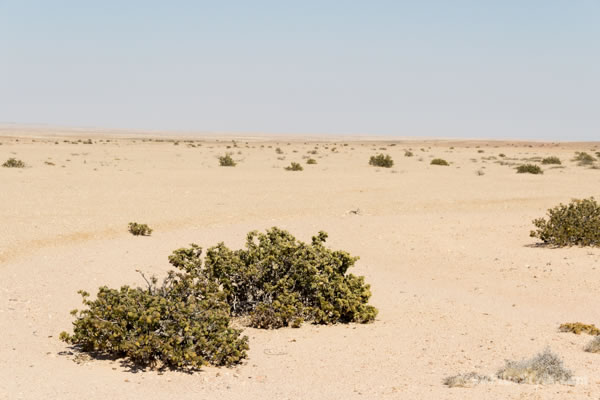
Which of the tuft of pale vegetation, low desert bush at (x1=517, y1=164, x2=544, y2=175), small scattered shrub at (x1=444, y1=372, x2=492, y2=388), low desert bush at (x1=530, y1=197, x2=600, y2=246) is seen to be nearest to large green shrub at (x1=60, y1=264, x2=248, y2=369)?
the tuft of pale vegetation

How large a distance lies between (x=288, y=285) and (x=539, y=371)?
11.4 feet

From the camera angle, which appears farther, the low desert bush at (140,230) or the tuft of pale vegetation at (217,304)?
the low desert bush at (140,230)

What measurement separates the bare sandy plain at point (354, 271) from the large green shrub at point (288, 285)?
0.89ft

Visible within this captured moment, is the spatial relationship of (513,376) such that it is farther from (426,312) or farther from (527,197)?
(527,197)

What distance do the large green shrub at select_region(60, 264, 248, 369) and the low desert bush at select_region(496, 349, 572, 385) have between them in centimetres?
265

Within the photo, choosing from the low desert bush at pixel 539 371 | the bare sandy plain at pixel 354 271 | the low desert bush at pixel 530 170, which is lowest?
the bare sandy plain at pixel 354 271

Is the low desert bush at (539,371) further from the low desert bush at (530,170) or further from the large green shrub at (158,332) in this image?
the low desert bush at (530,170)

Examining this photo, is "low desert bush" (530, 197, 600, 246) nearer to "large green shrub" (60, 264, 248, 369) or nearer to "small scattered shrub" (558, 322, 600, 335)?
"small scattered shrub" (558, 322, 600, 335)

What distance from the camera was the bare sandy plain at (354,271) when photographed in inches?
248

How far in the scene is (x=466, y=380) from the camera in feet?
20.3

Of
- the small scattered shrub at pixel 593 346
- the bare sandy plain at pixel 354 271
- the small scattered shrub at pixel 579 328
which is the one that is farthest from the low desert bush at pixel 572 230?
the small scattered shrub at pixel 593 346

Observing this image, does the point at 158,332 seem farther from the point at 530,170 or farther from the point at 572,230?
the point at 530,170

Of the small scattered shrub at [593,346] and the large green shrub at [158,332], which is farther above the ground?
the large green shrub at [158,332]

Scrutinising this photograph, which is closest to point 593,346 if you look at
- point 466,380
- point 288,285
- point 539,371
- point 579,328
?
point 579,328
